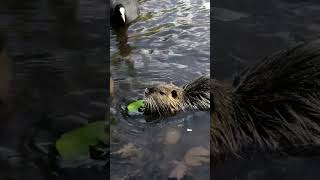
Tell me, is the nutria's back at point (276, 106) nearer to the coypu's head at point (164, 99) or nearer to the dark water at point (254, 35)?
the dark water at point (254, 35)

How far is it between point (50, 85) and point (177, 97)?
521mm

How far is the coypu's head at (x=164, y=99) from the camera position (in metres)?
1.97

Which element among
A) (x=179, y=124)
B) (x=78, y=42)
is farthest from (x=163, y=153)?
(x=78, y=42)

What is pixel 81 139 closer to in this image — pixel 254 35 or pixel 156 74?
pixel 156 74

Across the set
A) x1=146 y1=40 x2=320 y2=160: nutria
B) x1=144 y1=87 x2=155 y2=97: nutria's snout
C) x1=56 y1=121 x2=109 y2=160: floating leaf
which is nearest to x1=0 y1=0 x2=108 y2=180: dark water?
x1=56 y1=121 x2=109 y2=160: floating leaf

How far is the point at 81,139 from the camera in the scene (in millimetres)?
1933

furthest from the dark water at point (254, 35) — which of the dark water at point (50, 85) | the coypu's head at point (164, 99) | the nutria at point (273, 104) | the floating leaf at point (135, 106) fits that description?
the dark water at point (50, 85)

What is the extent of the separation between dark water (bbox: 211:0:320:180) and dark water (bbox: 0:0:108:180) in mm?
473

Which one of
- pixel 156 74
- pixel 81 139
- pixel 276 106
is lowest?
pixel 81 139

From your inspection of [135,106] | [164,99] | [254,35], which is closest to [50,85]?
[135,106]

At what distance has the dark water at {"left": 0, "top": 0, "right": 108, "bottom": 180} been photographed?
6.25ft

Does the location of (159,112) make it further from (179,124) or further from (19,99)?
(19,99)

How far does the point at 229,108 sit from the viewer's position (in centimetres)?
202

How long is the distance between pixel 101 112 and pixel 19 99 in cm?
33
